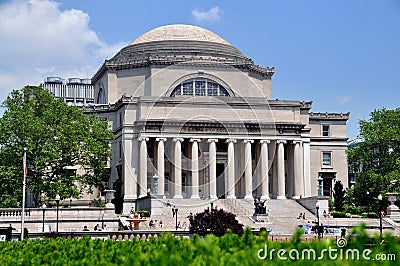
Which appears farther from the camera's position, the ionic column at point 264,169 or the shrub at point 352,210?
the ionic column at point 264,169

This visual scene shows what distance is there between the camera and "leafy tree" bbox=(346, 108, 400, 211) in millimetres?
83500

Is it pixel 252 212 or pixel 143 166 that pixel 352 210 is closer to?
pixel 252 212

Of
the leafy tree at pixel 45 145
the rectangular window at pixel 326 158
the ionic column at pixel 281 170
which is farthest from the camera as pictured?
the rectangular window at pixel 326 158

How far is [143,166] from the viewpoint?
280 ft

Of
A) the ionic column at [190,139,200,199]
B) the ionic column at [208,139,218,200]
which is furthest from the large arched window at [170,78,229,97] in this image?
the ionic column at [190,139,200,199]

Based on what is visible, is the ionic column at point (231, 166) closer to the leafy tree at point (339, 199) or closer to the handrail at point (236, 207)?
the handrail at point (236, 207)

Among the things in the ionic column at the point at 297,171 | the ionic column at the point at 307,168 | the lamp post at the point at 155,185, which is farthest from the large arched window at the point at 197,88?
the lamp post at the point at 155,185

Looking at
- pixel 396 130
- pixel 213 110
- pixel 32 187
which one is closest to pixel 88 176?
pixel 32 187

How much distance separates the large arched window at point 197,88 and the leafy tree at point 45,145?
16991mm

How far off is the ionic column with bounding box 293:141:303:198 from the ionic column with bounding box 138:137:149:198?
18.7m

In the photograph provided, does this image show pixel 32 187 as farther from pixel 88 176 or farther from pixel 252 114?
pixel 252 114

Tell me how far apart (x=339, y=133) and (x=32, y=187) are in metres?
45.2

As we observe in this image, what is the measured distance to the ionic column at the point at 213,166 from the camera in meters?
84.4

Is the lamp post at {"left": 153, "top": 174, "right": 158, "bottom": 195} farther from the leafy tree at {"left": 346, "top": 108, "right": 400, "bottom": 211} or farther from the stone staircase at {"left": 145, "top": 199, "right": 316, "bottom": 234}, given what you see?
the leafy tree at {"left": 346, "top": 108, "right": 400, "bottom": 211}
